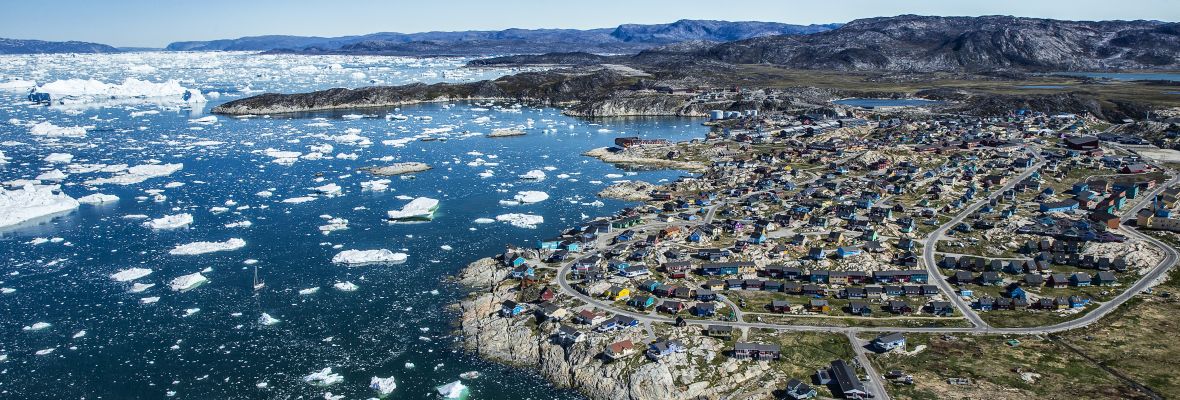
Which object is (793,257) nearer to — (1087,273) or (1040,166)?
(1087,273)

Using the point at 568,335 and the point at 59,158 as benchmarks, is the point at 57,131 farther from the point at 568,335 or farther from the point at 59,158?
the point at 568,335

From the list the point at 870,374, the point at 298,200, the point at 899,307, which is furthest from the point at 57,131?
the point at 870,374

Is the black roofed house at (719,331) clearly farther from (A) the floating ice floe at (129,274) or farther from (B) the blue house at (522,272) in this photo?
(A) the floating ice floe at (129,274)

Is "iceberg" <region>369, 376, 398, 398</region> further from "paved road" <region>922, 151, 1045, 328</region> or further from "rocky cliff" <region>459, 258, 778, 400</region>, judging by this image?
"paved road" <region>922, 151, 1045, 328</region>

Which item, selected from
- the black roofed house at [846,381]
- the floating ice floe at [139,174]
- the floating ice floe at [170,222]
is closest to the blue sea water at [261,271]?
the floating ice floe at [170,222]

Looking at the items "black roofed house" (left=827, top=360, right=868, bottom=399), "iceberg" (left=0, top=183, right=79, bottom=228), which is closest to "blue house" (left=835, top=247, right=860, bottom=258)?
"black roofed house" (left=827, top=360, right=868, bottom=399)
